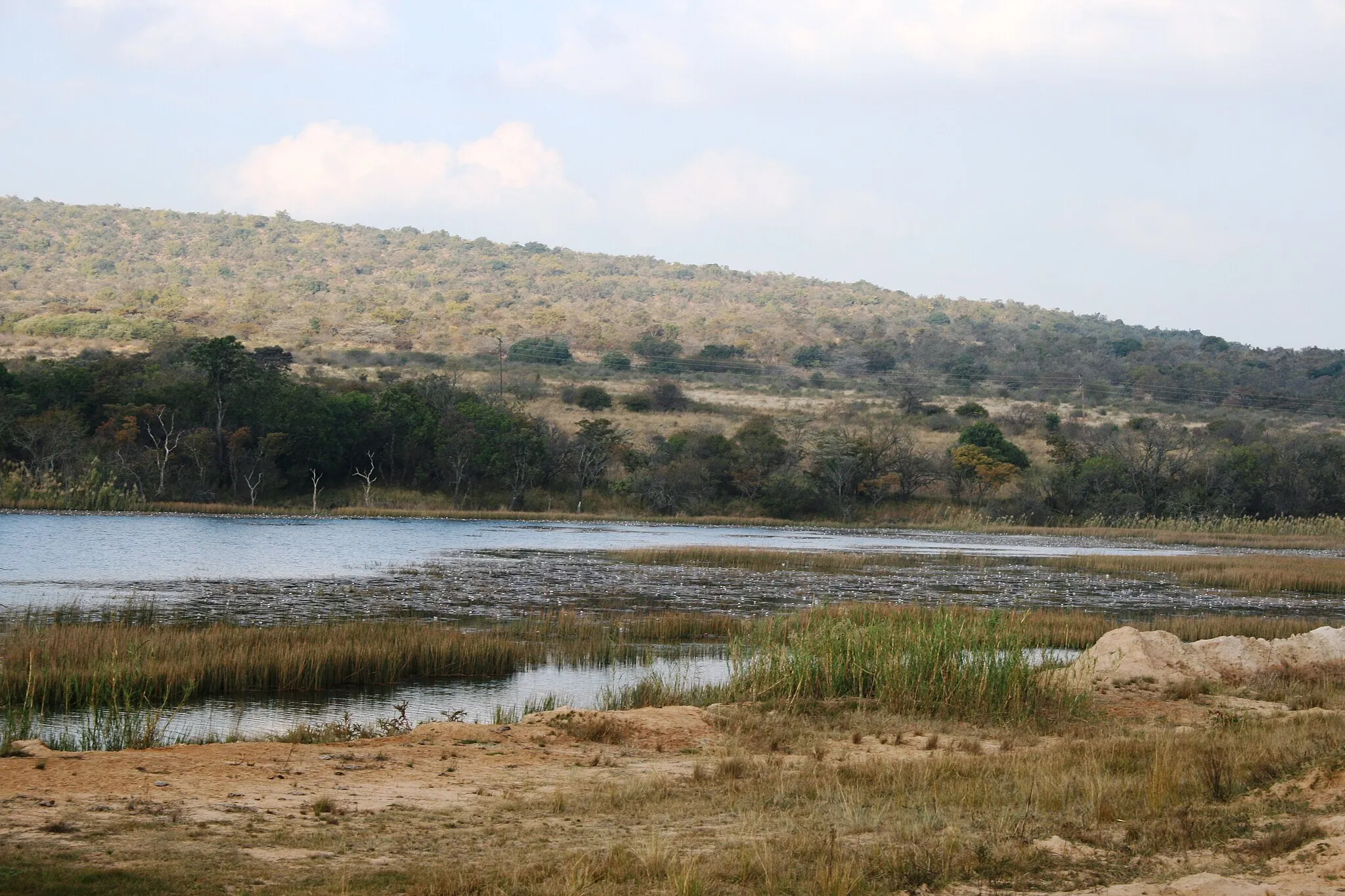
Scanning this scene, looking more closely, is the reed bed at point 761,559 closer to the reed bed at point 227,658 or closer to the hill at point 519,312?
the reed bed at point 227,658

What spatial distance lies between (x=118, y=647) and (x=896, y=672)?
33.8 ft

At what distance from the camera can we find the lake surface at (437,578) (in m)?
24.8

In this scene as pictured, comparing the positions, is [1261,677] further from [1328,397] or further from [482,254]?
[482,254]

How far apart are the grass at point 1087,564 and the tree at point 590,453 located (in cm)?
2737

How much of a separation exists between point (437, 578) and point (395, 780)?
20480 mm

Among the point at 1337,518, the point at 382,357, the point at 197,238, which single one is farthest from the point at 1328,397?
the point at 197,238

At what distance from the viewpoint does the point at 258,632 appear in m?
18.1

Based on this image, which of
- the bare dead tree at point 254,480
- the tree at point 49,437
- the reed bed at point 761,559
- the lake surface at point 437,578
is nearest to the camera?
the lake surface at point 437,578

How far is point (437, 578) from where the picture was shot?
100 feet

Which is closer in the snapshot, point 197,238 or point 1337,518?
point 1337,518

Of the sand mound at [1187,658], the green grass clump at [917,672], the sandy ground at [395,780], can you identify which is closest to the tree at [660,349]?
the sand mound at [1187,658]

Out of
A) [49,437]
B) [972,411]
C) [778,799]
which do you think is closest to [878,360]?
[972,411]

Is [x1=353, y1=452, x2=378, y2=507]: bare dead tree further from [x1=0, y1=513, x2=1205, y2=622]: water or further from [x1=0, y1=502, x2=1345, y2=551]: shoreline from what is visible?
[x1=0, y1=513, x2=1205, y2=622]: water

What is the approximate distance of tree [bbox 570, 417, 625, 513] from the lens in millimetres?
67750
